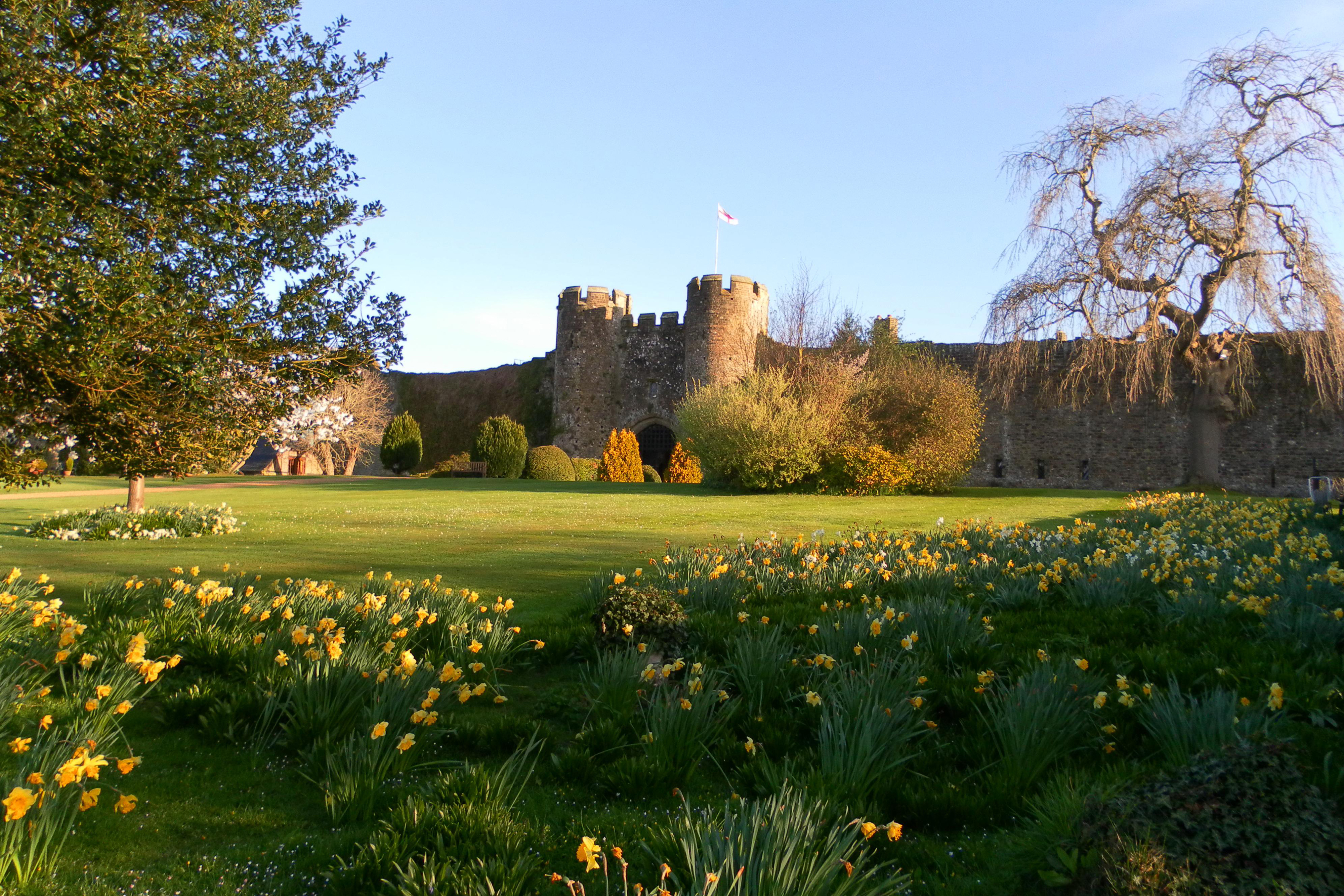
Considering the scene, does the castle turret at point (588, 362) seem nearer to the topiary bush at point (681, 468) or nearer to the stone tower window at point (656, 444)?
the stone tower window at point (656, 444)

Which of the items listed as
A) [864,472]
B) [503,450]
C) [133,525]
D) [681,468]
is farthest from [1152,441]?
[133,525]

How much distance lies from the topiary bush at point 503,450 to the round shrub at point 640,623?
79.9 feet

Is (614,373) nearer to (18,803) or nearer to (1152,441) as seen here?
(1152,441)

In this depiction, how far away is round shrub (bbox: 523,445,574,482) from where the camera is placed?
2770 cm

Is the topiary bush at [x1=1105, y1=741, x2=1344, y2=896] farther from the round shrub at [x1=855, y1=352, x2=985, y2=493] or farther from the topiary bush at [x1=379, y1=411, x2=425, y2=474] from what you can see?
the topiary bush at [x1=379, y1=411, x2=425, y2=474]

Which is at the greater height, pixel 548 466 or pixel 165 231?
pixel 165 231

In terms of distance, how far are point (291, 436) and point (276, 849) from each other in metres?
6.76

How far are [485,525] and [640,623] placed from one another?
318 inches

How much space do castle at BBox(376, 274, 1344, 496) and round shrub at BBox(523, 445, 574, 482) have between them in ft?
11.0

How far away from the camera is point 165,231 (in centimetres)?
524

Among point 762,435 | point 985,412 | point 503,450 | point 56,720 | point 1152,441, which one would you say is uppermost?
point 985,412

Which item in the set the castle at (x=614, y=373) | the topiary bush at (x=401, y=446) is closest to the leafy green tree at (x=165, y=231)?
the castle at (x=614, y=373)

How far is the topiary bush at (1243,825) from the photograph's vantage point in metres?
2.02

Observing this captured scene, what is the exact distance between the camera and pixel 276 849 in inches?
105
